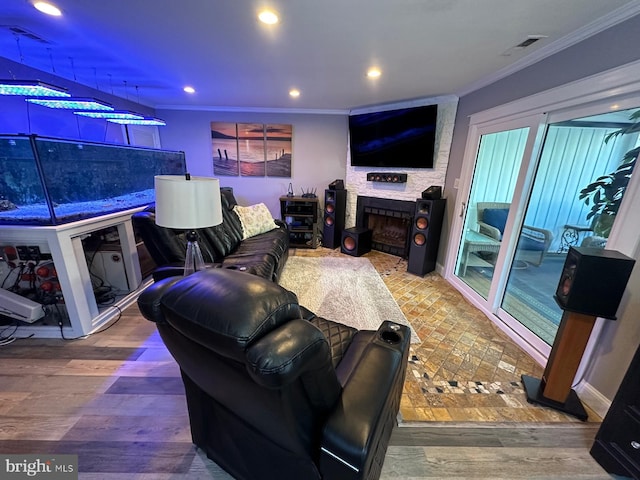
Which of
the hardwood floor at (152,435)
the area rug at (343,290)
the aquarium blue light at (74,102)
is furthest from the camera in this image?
the area rug at (343,290)

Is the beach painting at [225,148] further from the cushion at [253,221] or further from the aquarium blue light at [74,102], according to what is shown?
the aquarium blue light at [74,102]

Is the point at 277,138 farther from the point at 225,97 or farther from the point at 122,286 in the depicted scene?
the point at 122,286

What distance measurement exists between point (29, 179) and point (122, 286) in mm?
1250

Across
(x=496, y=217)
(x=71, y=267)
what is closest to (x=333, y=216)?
(x=496, y=217)

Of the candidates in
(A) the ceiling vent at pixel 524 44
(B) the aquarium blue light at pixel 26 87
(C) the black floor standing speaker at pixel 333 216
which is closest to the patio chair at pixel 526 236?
(A) the ceiling vent at pixel 524 44

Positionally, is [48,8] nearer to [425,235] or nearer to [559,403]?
[425,235]

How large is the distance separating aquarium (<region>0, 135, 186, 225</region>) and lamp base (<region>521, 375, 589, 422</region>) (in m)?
3.49

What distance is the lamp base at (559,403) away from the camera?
1.53 meters

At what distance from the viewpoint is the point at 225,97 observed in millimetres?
3824

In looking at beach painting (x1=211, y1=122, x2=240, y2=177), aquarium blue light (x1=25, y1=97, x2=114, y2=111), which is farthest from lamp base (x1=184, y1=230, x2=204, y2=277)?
beach painting (x1=211, y1=122, x2=240, y2=177)

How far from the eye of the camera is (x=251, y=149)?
4719 millimetres

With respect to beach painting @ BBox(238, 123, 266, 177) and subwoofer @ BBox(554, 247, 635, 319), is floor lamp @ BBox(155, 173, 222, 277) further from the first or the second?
beach painting @ BBox(238, 123, 266, 177)

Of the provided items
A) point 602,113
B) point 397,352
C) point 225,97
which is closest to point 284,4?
point 397,352

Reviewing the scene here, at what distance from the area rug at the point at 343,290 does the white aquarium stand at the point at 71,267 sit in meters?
→ 1.75
